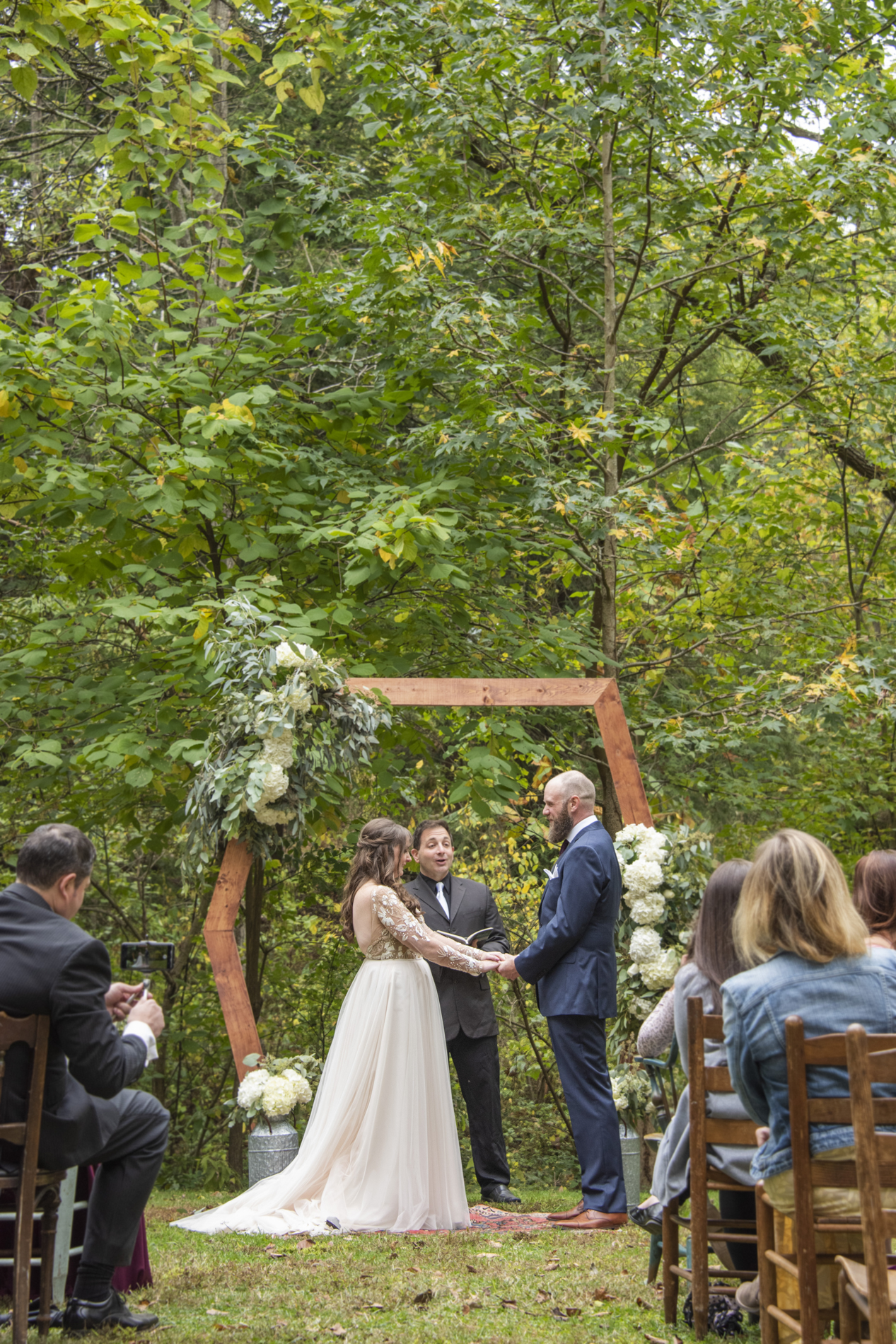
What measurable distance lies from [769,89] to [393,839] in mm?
5323

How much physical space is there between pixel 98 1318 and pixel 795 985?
2.26 m

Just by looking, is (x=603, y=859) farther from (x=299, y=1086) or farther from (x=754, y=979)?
(x=754, y=979)

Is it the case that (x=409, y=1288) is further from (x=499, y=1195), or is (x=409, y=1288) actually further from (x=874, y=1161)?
(x=499, y=1195)

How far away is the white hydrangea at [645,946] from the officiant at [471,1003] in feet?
3.04

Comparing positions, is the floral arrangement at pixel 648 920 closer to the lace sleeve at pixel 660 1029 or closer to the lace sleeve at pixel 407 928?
the lace sleeve at pixel 407 928

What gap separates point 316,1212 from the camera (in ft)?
17.4

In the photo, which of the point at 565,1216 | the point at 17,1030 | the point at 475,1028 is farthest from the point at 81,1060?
the point at 475,1028

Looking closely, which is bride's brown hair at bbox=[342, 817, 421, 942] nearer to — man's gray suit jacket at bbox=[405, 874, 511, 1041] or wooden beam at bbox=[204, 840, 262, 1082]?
wooden beam at bbox=[204, 840, 262, 1082]

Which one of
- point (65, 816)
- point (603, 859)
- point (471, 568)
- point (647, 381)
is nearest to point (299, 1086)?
point (603, 859)

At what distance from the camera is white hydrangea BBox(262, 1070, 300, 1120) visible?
5879 millimetres

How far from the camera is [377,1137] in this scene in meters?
5.42

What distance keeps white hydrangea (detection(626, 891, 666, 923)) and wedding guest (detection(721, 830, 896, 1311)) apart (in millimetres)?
3319

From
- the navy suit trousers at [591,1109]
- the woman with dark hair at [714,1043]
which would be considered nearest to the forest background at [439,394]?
the navy suit trousers at [591,1109]

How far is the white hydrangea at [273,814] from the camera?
241 inches
